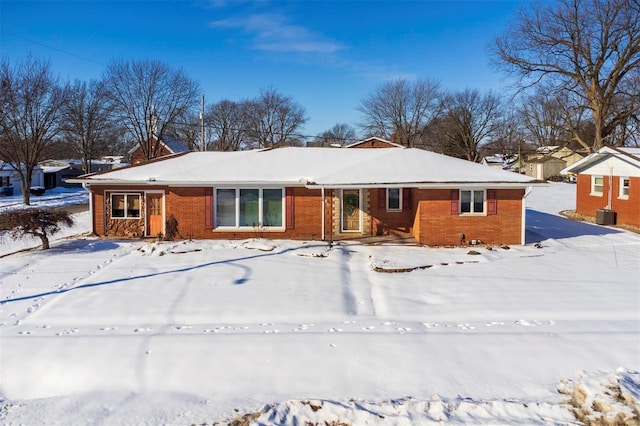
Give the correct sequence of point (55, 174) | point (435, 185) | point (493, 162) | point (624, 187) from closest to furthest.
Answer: point (435, 185) → point (624, 187) → point (55, 174) → point (493, 162)

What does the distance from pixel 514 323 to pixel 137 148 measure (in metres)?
46.9

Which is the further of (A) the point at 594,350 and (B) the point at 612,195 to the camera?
A: (B) the point at 612,195

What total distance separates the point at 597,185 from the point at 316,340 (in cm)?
2298

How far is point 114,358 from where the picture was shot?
7121 mm

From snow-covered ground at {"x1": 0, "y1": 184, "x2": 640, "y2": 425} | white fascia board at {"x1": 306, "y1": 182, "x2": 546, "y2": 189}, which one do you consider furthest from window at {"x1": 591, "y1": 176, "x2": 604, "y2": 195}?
snow-covered ground at {"x1": 0, "y1": 184, "x2": 640, "y2": 425}

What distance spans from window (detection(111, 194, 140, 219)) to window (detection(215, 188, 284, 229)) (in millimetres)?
3268

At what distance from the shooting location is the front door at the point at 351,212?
702 inches

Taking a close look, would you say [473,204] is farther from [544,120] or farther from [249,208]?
[544,120]

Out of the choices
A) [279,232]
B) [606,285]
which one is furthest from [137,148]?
[606,285]

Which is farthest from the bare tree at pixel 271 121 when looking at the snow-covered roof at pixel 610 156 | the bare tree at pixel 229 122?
the snow-covered roof at pixel 610 156

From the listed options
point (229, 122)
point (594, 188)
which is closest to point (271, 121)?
point (229, 122)

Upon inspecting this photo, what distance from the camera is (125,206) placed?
1762 cm

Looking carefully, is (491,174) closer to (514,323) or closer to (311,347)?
(514,323)

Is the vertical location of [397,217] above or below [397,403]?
above
